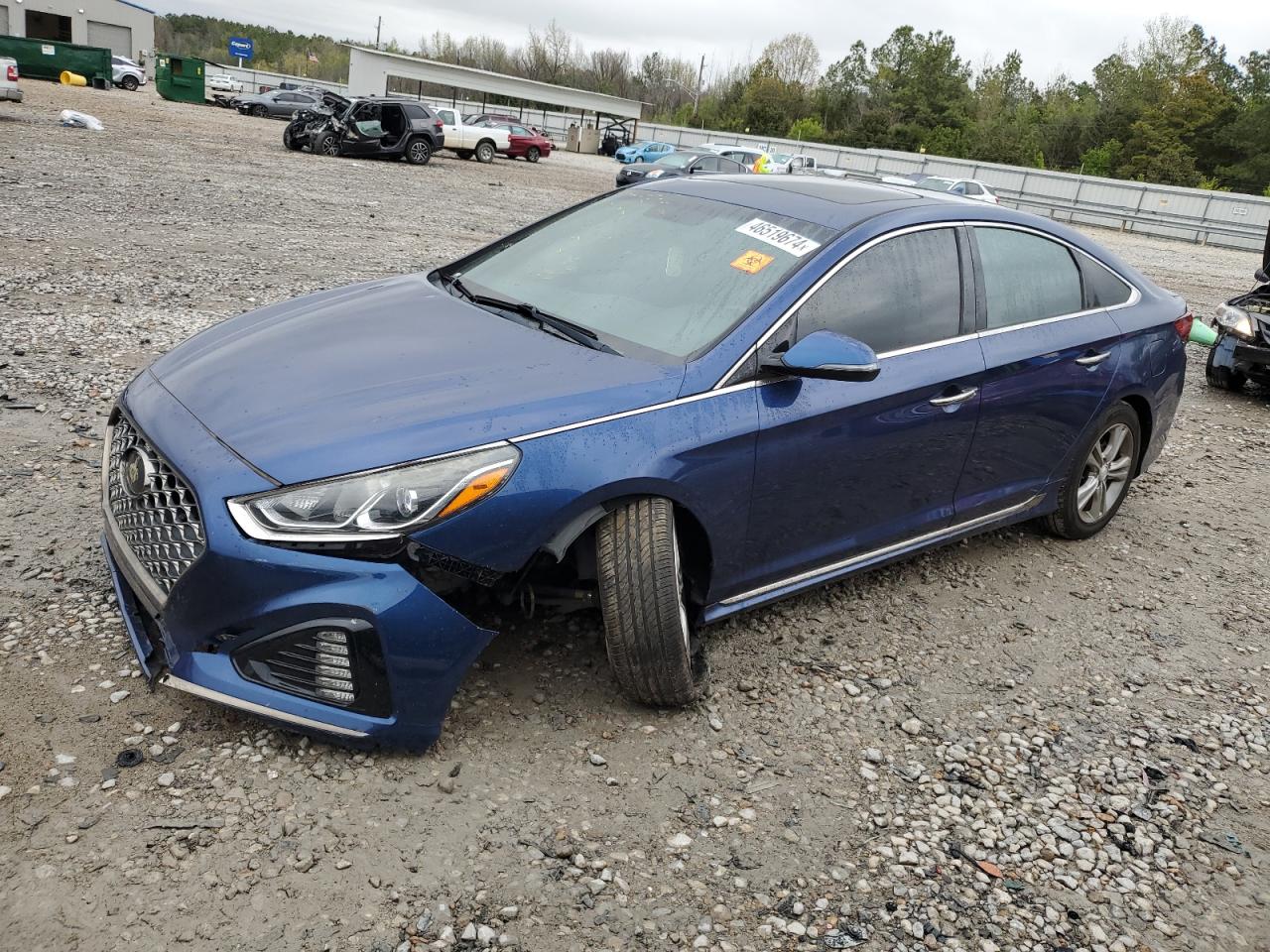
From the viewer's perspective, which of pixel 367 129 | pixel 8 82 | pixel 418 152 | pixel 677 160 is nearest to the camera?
pixel 8 82

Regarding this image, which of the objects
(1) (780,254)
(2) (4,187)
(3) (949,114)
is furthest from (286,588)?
(3) (949,114)

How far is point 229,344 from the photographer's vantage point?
3.42m

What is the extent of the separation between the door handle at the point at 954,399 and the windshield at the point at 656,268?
0.74m

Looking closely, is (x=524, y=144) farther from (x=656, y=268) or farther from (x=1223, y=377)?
(x=656, y=268)

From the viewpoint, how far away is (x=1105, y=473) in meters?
4.95

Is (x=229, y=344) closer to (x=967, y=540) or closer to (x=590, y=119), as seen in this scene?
(x=967, y=540)

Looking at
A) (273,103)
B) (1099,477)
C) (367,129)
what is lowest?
(1099,477)

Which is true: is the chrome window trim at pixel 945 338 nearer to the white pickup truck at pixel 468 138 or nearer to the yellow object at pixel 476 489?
the yellow object at pixel 476 489

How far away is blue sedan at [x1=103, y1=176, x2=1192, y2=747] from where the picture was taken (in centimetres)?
264

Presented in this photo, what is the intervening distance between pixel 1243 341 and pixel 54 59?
43347mm

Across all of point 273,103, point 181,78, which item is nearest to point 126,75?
point 181,78

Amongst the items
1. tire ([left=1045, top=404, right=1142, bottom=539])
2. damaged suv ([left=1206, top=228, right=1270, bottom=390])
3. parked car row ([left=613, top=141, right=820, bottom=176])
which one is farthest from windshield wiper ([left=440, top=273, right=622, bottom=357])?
parked car row ([left=613, top=141, right=820, bottom=176])

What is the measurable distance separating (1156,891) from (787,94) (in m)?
82.5

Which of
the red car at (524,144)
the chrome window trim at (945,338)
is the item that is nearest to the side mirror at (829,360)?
the chrome window trim at (945,338)
